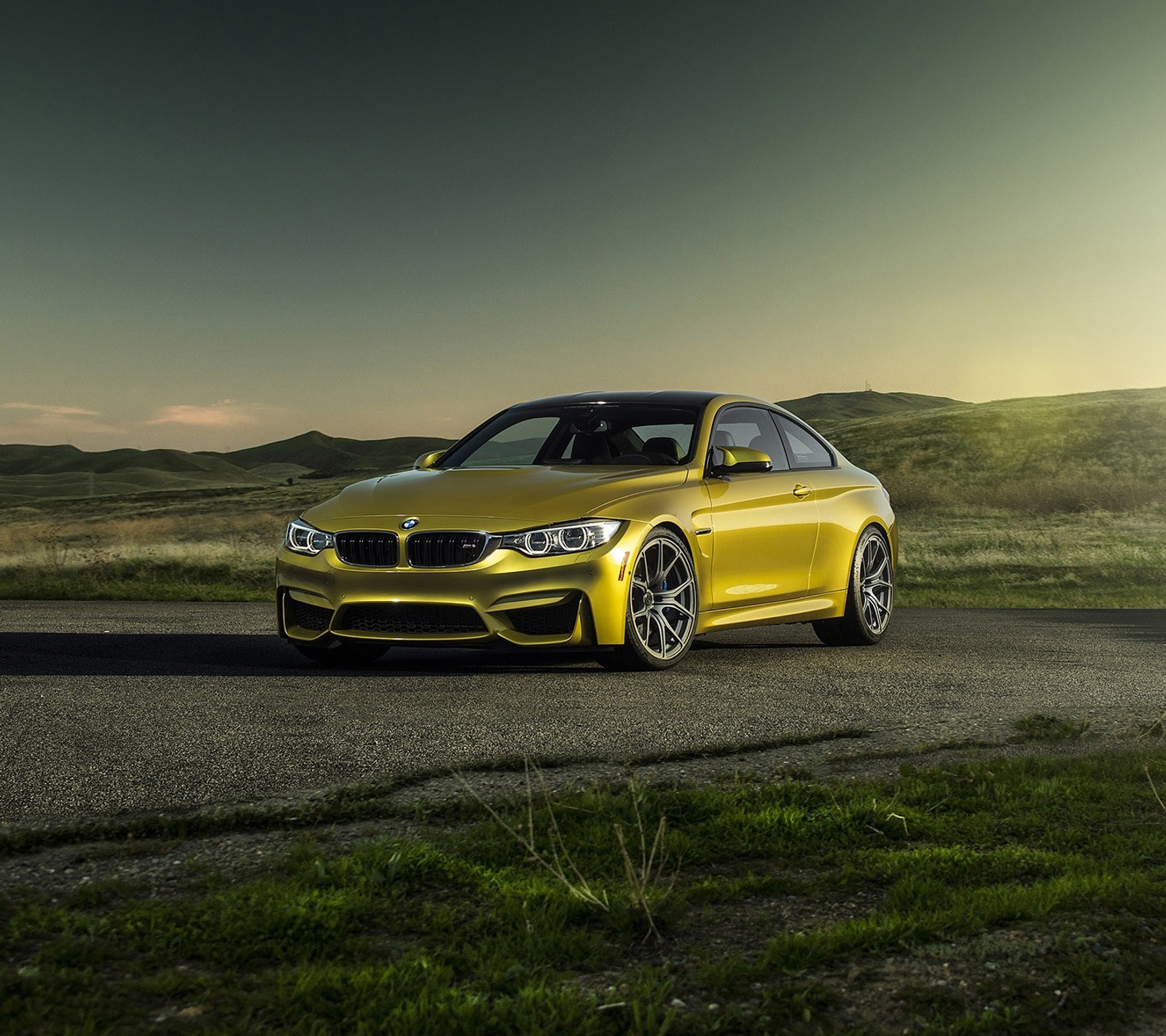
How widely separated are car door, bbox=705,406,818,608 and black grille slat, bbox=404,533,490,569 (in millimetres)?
1692

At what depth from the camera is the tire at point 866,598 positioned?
984 cm

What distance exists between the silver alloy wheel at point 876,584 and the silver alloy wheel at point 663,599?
7.32ft

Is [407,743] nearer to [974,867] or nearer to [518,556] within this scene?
[518,556]

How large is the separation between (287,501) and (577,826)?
58634 millimetres

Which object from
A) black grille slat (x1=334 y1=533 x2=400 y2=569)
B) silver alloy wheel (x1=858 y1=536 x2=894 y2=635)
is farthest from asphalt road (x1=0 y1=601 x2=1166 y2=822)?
black grille slat (x1=334 y1=533 x2=400 y2=569)

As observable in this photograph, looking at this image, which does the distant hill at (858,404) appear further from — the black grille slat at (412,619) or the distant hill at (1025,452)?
the black grille slat at (412,619)

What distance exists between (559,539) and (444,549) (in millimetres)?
679

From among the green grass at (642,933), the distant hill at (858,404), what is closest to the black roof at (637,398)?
the green grass at (642,933)

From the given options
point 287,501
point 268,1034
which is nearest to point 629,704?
point 268,1034

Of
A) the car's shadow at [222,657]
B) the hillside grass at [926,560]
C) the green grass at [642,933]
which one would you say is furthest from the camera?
the hillside grass at [926,560]

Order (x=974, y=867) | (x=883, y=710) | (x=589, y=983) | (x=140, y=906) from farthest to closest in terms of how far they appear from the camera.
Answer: (x=883, y=710) < (x=974, y=867) < (x=140, y=906) < (x=589, y=983)

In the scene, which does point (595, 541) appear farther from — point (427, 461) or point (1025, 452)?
point (1025, 452)

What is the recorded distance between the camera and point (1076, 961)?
2.87 metres

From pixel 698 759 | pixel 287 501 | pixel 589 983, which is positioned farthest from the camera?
pixel 287 501
